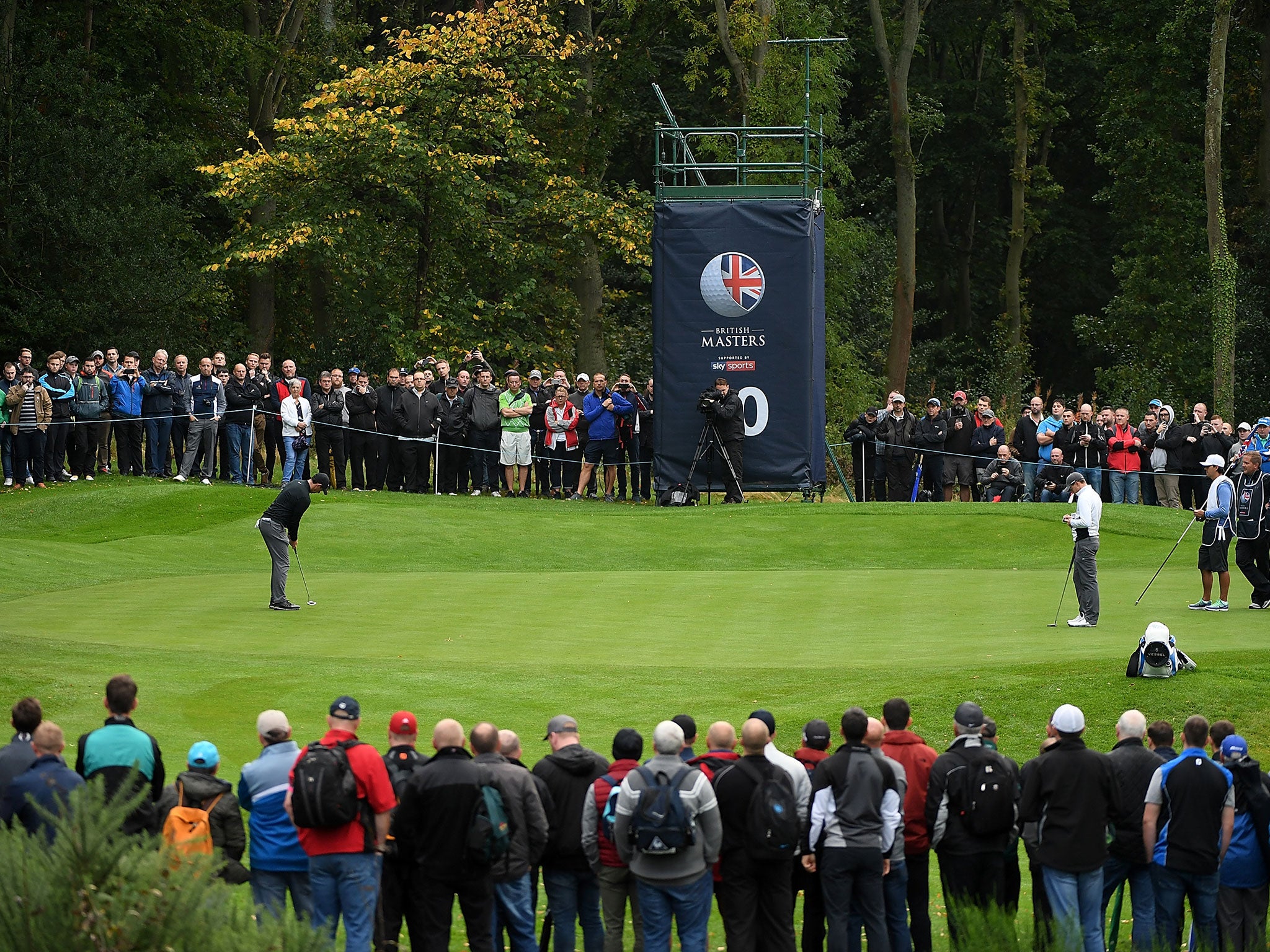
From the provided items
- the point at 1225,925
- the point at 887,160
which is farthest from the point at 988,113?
the point at 1225,925

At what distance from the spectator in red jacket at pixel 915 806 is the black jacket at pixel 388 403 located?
20.9 m

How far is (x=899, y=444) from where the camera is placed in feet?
105

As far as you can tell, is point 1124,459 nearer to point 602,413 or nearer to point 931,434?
point 931,434

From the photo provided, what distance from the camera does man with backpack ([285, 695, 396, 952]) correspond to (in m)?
9.62

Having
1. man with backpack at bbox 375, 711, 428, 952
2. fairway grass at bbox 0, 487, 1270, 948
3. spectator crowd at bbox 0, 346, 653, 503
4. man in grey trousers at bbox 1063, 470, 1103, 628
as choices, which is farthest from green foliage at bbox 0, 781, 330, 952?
spectator crowd at bbox 0, 346, 653, 503

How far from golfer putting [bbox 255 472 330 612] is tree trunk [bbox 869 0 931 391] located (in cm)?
3129

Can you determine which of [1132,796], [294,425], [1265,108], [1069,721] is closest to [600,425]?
[294,425]

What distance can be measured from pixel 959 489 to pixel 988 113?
102 ft

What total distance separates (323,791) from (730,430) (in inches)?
839

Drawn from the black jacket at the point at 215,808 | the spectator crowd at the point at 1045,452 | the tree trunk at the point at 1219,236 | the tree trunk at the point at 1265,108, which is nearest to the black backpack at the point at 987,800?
the black jacket at the point at 215,808

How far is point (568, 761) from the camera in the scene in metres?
10.4

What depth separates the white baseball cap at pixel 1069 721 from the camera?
34.4 feet

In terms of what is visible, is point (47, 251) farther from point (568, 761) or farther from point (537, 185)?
point (568, 761)

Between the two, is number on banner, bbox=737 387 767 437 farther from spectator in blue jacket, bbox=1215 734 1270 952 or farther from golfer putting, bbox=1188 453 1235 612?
→ spectator in blue jacket, bbox=1215 734 1270 952
